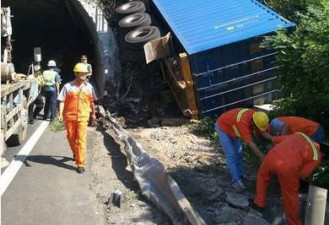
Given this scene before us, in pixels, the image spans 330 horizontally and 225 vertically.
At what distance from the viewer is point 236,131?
6184 millimetres

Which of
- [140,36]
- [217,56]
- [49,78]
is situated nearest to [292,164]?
[217,56]

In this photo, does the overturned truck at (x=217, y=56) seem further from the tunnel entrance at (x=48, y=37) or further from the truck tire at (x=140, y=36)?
the tunnel entrance at (x=48, y=37)

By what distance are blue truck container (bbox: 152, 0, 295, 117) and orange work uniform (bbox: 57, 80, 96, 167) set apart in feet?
12.1

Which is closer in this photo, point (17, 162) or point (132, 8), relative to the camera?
point (17, 162)

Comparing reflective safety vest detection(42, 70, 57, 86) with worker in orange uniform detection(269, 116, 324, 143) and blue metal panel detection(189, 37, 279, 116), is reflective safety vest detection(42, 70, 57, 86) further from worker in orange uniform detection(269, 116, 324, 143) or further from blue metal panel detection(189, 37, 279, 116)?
worker in orange uniform detection(269, 116, 324, 143)

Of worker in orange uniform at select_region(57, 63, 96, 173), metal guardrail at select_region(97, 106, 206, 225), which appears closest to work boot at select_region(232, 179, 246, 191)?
metal guardrail at select_region(97, 106, 206, 225)

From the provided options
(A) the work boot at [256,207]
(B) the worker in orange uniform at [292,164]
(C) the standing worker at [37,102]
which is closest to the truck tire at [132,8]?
(C) the standing worker at [37,102]

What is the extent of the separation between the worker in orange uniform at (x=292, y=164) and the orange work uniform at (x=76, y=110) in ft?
10.3

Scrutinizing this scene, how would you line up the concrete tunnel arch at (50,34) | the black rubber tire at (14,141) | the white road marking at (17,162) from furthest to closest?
1. the concrete tunnel arch at (50,34)
2. the black rubber tire at (14,141)
3. the white road marking at (17,162)

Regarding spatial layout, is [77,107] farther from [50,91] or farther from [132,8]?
[132,8]

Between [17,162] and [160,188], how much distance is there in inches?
113

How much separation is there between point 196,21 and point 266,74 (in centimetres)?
226

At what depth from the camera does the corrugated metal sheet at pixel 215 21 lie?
10.9 meters

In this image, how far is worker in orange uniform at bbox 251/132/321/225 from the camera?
5059 mm
